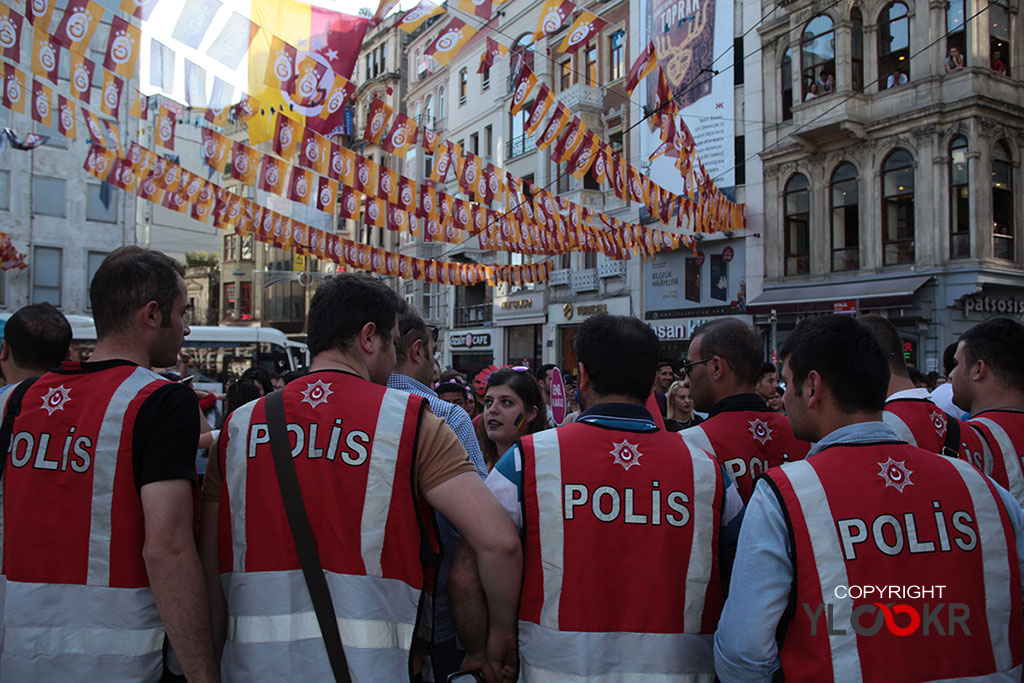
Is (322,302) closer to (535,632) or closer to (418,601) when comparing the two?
(418,601)

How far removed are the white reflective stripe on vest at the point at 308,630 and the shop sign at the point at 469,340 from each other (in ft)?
104

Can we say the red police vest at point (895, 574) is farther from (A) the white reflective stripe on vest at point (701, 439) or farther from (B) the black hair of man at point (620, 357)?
(A) the white reflective stripe on vest at point (701, 439)

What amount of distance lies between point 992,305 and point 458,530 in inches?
773

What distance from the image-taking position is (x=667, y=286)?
980 inches

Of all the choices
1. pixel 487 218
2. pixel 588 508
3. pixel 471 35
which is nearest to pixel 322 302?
pixel 588 508

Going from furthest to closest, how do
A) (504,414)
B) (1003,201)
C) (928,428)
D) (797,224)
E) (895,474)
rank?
(797,224)
(1003,201)
(504,414)
(928,428)
(895,474)

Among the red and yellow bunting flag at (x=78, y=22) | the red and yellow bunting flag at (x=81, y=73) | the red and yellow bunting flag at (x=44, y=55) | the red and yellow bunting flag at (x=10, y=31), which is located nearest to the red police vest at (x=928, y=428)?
the red and yellow bunting flag at (x=78, y=22)

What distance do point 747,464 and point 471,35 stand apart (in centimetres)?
714

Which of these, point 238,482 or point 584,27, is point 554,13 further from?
point 238,482

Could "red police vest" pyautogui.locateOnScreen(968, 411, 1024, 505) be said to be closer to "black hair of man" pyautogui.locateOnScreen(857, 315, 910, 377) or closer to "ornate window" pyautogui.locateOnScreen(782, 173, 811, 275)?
"black hair of man" pyautogui.locateOnScreen(857, 315, 910, 377)

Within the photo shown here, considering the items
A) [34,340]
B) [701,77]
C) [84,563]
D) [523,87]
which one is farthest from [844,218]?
[84,563]

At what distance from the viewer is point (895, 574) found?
2.04 m

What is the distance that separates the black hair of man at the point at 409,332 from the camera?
3.91 m

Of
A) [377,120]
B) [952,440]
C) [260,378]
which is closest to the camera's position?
[952,440]
